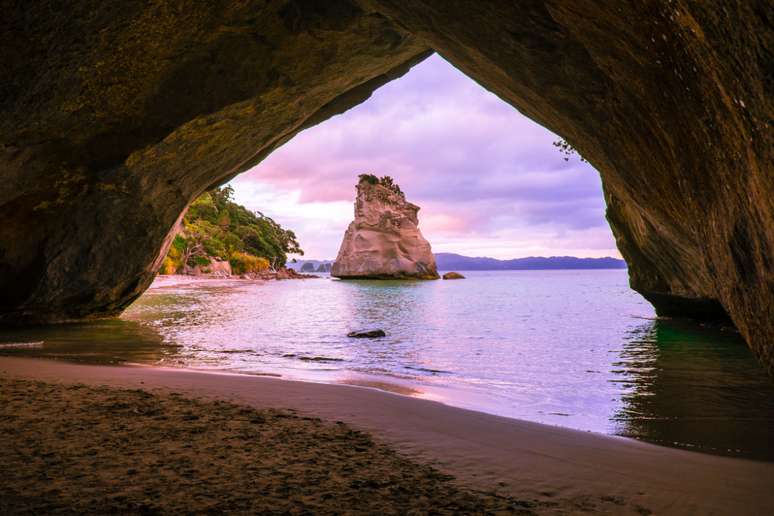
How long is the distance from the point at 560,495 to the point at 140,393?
4.33 metres

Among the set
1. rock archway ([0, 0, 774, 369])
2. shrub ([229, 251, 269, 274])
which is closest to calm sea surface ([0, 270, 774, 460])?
rock archway ([0, 0, 774, 369])

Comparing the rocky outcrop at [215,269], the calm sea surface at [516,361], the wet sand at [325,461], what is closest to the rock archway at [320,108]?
the calm sea surface at [516,361]

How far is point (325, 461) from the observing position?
11.3 feet

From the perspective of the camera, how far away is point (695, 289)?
13656mm

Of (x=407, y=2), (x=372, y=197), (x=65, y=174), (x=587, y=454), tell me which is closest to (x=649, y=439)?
(x=587, y=454)

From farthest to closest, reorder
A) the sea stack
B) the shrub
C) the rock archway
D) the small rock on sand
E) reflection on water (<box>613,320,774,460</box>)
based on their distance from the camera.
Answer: the sea stack, the shrub, the small rock on sand, reflection on water (<box>613,320,774,460</box>), the rock archway

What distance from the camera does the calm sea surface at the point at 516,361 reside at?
6.21 m

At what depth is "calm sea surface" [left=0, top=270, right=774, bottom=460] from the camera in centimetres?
621

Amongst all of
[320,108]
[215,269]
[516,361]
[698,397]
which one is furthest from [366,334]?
[215,269]

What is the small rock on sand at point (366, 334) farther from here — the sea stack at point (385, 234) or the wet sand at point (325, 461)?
the sea stack at point (385, 234)

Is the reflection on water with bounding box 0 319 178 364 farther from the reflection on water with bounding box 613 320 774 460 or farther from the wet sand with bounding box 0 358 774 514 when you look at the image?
the reflection on water with bounding box 613 320 774 460

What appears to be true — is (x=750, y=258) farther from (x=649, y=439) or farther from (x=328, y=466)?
(x=328, y=466)

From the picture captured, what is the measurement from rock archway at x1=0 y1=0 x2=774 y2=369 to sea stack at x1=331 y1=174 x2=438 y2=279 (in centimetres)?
5456

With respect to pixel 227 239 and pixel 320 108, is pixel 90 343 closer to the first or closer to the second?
pixel 320 108
